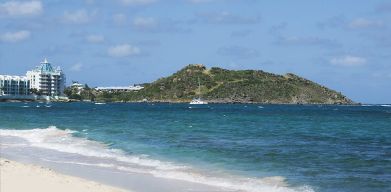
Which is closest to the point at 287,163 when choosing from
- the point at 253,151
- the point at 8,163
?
Result: the point at 253,151

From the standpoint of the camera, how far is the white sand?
14578 mm

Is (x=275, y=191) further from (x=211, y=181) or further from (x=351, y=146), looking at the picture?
(x=351, y=146)

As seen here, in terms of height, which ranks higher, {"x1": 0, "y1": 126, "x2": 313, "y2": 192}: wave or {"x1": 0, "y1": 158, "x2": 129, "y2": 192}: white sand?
{"x1": 0, "y1": 158, "x2": 129, "y2": 192}: white sand

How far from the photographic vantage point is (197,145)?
104 ft

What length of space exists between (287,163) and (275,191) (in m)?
6.92

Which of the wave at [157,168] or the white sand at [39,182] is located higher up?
the white sand at [39,182]

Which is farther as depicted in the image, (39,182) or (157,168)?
(157,168)

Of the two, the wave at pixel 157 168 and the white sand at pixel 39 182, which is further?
the wave at pixel 157 168

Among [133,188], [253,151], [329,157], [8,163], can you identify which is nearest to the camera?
[133,188]

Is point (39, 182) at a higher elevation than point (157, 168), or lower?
higher

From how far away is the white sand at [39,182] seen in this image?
14.6 m

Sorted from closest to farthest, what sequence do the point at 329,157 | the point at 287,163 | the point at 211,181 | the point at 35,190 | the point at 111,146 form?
the point at 35,190, the point at 211,181, the point at 287,163, the point at 329,157, the point at 111,146

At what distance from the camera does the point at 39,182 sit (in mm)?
15633

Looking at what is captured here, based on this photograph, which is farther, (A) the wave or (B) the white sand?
(A) the wave
